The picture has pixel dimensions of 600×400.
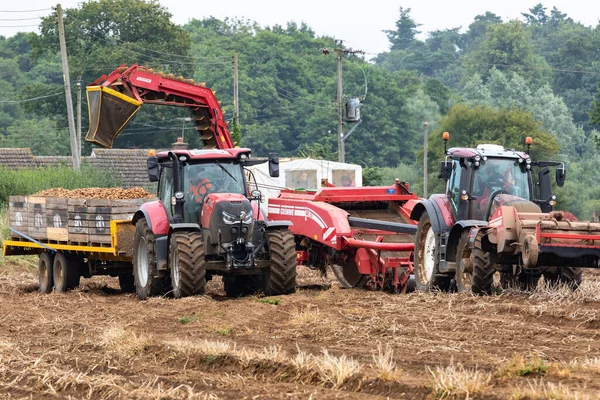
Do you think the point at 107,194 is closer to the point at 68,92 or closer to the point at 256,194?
the point at 256,194

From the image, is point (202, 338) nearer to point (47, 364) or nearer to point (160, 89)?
point (47, 364)

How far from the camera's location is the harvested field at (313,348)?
29.0 feet

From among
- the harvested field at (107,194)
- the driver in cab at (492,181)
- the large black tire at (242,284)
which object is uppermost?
the driver in cab at (492,181)

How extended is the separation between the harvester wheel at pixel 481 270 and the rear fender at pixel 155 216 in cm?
488

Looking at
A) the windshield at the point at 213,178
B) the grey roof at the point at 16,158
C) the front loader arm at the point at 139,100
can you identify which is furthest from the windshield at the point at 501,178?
the grey roof at the point at 16,158

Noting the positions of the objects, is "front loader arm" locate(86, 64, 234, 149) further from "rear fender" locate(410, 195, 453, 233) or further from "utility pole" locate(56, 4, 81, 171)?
"utility pole" locate(56, 4, 81, 171)

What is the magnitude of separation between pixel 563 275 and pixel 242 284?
517 cm

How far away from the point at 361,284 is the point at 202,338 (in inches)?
302

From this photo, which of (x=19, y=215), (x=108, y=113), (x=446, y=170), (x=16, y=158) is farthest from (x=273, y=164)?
(x=16, y=158)

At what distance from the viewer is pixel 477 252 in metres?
15.0

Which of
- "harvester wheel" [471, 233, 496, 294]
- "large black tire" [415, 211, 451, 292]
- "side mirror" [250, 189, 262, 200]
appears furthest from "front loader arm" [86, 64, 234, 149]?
"harvester wheel" [471, 233, 496, 294]

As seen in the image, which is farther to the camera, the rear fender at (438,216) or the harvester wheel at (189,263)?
the rear fender at (438,216)

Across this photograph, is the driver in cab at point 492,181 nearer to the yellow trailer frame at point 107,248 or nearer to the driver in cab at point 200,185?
the driver in cab at point 200,185

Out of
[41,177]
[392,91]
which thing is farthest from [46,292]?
[392,91]
